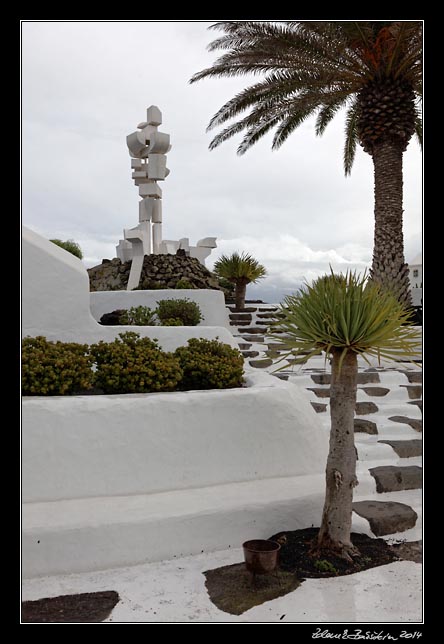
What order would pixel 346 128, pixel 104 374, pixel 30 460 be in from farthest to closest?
pixel 346 128 < pixel 104 374 < pixel 30 460

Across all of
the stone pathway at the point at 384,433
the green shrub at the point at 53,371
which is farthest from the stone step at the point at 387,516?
the green shrub at the point at 53,371

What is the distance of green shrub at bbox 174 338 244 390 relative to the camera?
230 inches

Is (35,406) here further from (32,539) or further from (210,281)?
(210,281)

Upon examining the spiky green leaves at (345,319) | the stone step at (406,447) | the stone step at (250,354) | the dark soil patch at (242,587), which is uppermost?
the spiky green leaves at (345,319)

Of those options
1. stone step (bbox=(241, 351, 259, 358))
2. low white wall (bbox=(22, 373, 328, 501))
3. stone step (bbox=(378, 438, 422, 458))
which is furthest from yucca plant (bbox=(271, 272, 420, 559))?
stone step (bbox=(241, 351, 259, 358))

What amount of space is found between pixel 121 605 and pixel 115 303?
28.6 feet

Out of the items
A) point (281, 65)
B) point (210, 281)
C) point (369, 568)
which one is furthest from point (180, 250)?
point (369, 568)

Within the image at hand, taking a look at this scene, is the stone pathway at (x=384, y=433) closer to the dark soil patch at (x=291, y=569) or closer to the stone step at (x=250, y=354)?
the stone step at (x=250, y=354)

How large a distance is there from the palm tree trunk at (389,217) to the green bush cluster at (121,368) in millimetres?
6811

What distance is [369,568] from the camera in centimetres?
413

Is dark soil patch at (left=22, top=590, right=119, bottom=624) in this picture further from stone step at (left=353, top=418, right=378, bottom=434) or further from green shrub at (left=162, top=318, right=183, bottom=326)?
green shrub at (left=162, top=318, right=183, bottom=326)

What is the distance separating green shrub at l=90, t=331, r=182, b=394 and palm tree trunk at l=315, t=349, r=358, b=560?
188 centimetres

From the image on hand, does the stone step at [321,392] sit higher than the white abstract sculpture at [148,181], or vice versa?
the white abstract sculpture at [148,181]

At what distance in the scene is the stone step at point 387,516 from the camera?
4.77m
